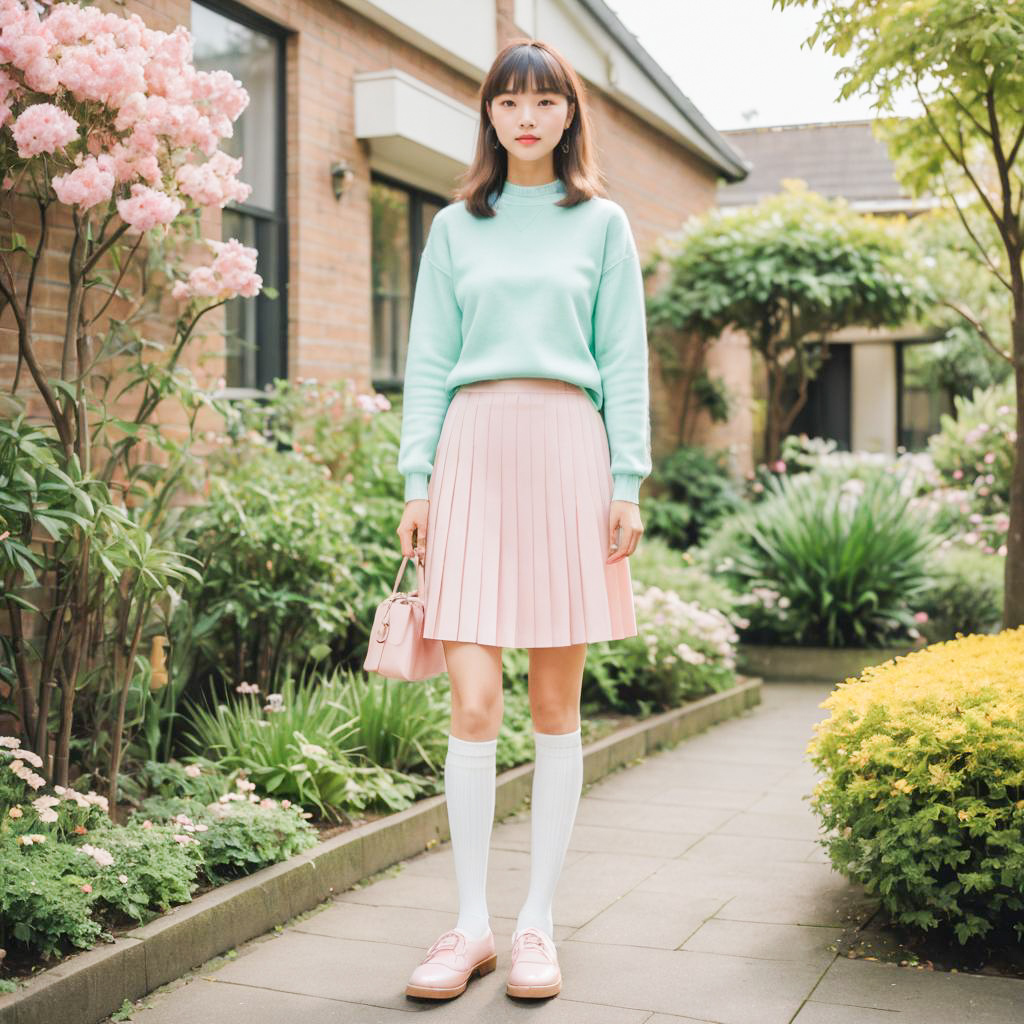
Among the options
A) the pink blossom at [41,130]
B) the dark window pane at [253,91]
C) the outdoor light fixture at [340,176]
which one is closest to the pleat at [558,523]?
the pink blossom at [41,130]

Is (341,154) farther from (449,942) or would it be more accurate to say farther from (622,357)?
(449,942)

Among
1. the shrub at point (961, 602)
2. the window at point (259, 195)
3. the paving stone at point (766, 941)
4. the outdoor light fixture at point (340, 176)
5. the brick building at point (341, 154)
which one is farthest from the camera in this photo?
the shrub at point (961, 602)

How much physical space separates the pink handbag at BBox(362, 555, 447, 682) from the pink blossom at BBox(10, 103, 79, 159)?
150 cm

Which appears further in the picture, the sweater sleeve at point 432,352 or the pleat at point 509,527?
the sweater sleeve at point 432,352

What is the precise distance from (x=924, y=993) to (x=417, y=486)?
5.33 feet

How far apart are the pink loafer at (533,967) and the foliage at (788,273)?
8.61 metres

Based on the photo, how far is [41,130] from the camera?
3293 mm

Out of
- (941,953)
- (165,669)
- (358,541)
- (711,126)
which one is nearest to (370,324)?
(358,541)

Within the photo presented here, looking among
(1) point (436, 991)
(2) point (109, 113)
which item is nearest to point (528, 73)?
(2) point (109, 113)

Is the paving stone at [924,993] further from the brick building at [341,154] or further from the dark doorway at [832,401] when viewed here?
the dark doorway at [832,401]

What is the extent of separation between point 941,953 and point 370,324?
5.25m

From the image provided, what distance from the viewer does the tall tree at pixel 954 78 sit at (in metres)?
4.07

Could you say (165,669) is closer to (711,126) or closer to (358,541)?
(358,541)

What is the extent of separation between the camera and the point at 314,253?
22.8ft
